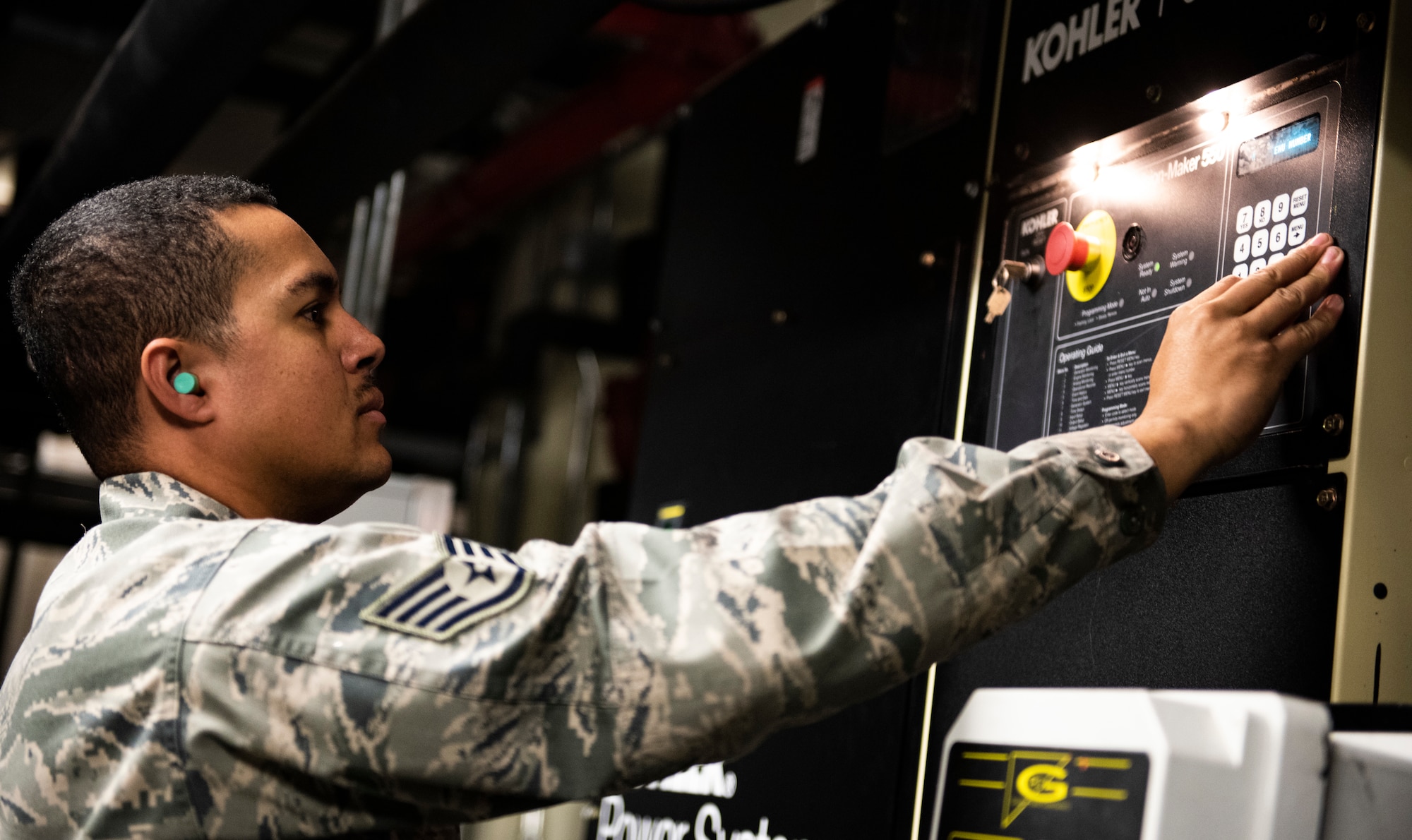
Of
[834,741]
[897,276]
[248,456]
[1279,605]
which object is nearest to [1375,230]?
[1279,605]

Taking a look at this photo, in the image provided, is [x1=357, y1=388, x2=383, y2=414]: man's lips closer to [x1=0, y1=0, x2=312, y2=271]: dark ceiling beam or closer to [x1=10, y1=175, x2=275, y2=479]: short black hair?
[x1=10, y1=175, x2=275, y2=479]: short black hair

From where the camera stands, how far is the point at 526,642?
687mm

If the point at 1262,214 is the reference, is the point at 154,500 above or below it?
below

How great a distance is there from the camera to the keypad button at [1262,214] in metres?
0.90

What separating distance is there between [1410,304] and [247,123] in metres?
3.94

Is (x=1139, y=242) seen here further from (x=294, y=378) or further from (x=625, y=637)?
(x=294, y=378)

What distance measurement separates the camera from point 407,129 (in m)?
1.83

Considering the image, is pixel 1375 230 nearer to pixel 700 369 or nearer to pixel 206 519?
pixel 206 519

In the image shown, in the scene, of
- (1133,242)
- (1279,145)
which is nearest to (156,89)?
(1133,242)

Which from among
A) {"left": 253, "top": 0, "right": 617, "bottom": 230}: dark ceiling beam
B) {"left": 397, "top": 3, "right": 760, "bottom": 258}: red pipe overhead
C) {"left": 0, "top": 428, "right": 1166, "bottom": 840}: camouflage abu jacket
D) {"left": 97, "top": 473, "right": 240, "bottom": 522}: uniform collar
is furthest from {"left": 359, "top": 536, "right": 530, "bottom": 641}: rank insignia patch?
{"left": 397, "top": 3, "right": 760, "bottom": 258}: red pipe overhead

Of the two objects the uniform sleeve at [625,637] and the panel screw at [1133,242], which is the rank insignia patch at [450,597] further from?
the panel screw at [1133,242]

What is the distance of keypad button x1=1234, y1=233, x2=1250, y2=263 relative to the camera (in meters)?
0.91

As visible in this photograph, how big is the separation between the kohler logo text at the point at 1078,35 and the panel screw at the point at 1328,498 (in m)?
0.44

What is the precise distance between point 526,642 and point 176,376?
41 cm
